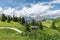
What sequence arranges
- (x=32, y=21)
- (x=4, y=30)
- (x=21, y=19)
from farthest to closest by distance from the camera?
(x=32, y=21) → (x=21, y=19) → (x=4, y=30)

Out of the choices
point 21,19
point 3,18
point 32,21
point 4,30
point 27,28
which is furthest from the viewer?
point 32,21

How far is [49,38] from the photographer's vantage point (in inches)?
1457

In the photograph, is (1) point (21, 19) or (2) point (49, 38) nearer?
(2) point (49, 38)

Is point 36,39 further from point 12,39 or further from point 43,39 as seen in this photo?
point 12,39

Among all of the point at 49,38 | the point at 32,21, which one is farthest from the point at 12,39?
the point at 32,21

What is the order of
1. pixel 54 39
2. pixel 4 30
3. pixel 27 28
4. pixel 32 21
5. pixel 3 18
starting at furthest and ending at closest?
pixel 32 21
pixel 3 18
pixel 27 28
pixel 4 30
pixel 54 39

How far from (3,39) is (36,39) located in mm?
5843

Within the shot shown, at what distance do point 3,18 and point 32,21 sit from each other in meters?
17.6

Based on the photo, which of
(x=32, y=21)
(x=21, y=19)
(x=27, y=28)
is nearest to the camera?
(x=27, y=28)

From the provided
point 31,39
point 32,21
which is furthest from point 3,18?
point 31,39

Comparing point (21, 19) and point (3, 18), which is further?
point (21, 19)

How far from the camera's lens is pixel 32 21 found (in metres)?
87.1

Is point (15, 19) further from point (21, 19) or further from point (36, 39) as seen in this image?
point (36, 39)

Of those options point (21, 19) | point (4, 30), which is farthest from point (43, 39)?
point (21, 19)
